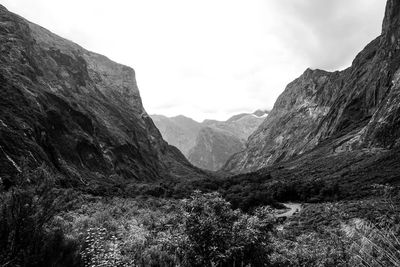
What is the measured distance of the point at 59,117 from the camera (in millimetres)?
69875

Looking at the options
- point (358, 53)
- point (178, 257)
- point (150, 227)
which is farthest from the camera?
point (358, 53)

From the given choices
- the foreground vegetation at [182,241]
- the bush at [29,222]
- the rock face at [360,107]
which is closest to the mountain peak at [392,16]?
the rock face at [360,107]

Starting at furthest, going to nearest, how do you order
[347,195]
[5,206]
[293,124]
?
[293,124], [347,195], [5,206]

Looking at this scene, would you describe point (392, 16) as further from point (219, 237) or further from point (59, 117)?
point (219, 237)

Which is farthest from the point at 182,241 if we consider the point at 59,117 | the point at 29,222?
the point at 59,117

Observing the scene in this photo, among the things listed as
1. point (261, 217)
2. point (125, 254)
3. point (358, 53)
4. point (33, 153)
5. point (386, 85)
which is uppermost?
point (358, 53)

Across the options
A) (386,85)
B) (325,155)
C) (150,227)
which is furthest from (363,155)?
(150,227)

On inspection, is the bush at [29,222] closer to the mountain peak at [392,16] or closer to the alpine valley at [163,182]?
the alpine valley at [163,182]

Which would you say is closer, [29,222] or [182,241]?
[29,222]

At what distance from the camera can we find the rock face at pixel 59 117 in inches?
1907

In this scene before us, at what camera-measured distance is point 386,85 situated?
321 ft

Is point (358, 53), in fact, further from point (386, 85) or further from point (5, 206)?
point (5, 206)

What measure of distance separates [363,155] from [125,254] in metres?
83.9

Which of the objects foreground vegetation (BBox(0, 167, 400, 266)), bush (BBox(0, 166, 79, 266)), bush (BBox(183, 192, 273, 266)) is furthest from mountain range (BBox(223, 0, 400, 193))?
bush (BBox(0, 166, 79, 266))
